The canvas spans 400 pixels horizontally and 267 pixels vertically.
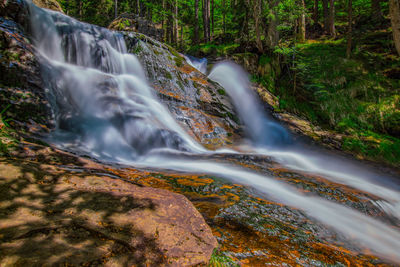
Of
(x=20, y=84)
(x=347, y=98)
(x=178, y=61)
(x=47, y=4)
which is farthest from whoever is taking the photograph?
(x=47, y=4)

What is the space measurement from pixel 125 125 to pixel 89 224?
4484mm

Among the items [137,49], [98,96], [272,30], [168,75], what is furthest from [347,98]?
[98,96]

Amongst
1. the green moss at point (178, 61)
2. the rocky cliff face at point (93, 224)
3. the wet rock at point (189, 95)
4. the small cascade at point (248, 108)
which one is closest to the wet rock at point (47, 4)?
the wet rock at point (189, 95)

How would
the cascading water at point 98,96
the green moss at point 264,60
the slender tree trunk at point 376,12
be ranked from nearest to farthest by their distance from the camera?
the cascading water at point 98,96, the green moss at point 264,60, the slender tree trunk at point 376,12

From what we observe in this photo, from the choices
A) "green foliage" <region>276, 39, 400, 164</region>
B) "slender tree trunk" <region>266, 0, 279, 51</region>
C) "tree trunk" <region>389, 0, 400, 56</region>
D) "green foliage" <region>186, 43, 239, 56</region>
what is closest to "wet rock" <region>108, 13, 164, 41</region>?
"green foliage" <region>186, 43, 239, 56</region>

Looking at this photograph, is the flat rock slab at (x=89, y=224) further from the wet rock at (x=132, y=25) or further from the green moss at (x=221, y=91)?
the wet rock at (x=132, y=25)

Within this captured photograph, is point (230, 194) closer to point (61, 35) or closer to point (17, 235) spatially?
point (17, 235)

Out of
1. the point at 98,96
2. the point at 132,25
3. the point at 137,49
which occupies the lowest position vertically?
the point at 98,96

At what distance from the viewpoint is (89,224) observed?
1.40 m

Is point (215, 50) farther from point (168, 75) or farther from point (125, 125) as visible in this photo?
point (125, 125)

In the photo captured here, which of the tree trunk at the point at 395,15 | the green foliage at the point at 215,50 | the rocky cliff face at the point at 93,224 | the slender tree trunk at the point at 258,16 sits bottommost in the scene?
the rocky cliff face at the point at 93,224

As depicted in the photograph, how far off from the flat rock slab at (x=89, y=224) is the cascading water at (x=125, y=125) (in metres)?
2.09

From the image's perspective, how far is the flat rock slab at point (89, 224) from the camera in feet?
3.56

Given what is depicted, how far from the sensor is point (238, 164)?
4.77 m
